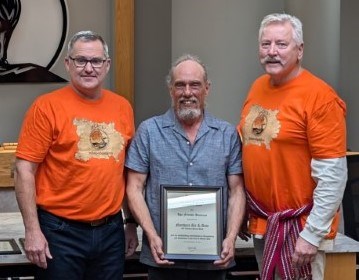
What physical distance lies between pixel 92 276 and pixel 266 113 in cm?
93

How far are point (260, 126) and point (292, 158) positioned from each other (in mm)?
Answer: 175

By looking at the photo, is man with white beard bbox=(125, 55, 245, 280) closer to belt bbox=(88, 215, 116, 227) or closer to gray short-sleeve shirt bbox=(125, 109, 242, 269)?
gray short-sleeve shirt bbox=(125, 109, 242, 269)

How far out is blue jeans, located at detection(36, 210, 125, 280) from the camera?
3094mm

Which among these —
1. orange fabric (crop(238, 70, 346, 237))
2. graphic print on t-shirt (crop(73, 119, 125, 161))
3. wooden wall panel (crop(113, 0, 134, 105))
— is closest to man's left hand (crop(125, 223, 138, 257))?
graphic print on t-shirt (crop(73, 119, 125, 161))

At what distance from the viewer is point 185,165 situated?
3152mm

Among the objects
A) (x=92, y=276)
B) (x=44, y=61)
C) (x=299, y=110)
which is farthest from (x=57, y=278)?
(x=44, y=61)

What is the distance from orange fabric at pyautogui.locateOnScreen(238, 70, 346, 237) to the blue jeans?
0.58 meters

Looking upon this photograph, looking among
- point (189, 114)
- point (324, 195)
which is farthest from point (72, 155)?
point (324, 195)

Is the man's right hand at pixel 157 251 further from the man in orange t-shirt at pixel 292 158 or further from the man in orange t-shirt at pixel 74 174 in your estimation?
the man in orange t-shirt at pixel 292 158

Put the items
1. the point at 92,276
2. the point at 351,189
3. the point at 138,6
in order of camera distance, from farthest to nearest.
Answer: the point at 138,6 < the point at 351,189 < the point at 92,276

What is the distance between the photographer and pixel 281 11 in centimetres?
665

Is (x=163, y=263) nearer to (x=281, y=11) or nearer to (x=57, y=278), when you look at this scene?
(x=57, y=278)

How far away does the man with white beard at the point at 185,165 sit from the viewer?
314cm

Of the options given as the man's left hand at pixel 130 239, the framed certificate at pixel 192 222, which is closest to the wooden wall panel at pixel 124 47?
the man's left hand at pixel 130 239
